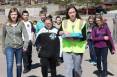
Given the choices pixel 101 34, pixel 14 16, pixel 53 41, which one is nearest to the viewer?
pixel 14 16

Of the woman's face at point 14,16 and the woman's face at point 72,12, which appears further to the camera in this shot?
the woman's face at point 14,16

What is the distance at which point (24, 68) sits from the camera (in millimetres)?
11891

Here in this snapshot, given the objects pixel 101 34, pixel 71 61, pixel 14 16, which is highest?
pixel 14 16

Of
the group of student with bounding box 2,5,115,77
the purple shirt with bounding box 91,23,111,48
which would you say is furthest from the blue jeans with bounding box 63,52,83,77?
the purple shirt with bounding box 91,23,111,48

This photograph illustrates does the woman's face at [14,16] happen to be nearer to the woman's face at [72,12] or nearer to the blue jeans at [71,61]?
the woman's face at [72,12]

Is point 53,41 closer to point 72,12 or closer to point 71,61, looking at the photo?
point 71,61

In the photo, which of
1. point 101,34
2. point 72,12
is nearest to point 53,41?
point 72,12

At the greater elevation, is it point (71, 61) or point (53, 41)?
point (53, 41)

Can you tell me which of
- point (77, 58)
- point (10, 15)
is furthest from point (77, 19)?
point (10, 15)

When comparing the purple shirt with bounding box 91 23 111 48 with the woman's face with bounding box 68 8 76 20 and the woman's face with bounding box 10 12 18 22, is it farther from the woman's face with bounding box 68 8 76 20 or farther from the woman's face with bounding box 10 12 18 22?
the woman's face with bounding box 10 12 18 22

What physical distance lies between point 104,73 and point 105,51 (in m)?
0.59

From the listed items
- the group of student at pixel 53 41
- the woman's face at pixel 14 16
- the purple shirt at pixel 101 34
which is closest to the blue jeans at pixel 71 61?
the group of student at pixel 53 41

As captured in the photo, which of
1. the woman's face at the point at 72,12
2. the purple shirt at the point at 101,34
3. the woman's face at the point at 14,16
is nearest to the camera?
the woman's face at the point at 72,12

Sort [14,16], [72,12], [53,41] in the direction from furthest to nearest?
[53,41], [14,16], [72,12]
